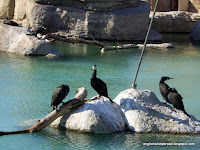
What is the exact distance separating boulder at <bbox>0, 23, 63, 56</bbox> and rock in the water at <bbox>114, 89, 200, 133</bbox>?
721 cm

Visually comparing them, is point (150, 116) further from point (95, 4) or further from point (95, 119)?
point (95, 4)

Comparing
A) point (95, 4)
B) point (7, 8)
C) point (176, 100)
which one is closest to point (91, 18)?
point (95, 4)

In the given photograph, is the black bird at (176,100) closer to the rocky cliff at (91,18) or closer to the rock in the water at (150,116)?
the rock in the water at (150,116)

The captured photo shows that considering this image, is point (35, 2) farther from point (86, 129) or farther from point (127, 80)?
point (86, 129)

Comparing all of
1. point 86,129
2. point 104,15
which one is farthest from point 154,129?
point 104,15

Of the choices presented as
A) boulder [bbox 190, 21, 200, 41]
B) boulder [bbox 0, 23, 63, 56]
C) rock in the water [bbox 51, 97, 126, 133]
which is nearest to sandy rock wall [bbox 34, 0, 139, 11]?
boulder [bbox 0, 23, 63, 56]

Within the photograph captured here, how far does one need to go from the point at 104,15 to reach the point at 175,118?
1144cm

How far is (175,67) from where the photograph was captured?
14.5 metres

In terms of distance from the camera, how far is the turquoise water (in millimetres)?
7800

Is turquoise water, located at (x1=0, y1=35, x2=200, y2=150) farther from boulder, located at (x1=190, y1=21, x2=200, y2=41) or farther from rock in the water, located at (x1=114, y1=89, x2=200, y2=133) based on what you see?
boulder, located at (x1=190, y1=21, x2=200, y2=41)

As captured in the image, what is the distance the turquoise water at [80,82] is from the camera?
7800 mm

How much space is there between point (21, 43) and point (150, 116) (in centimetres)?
815

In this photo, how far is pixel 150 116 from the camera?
328 inches

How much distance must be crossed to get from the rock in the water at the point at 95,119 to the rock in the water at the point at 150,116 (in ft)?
0.69
